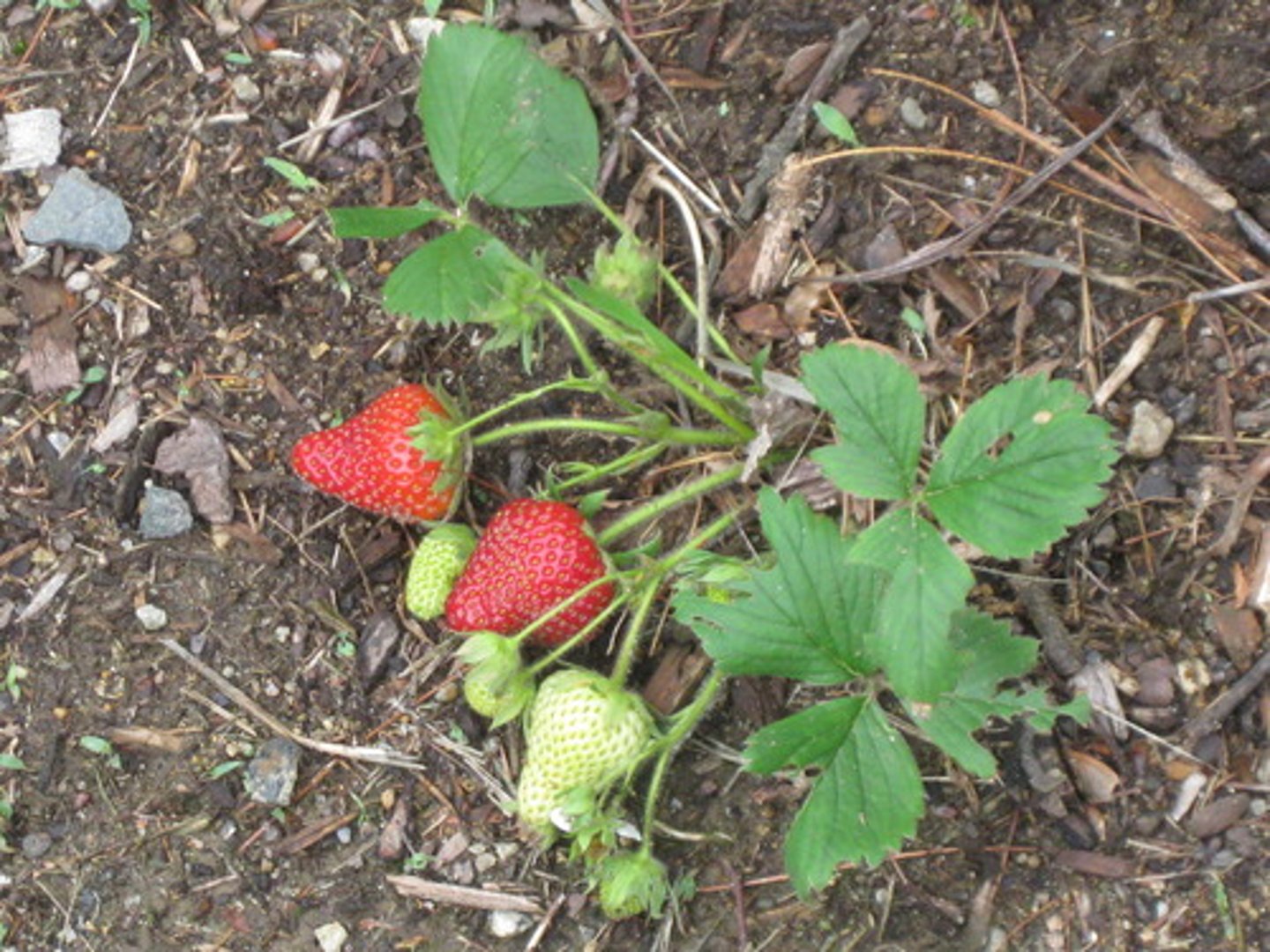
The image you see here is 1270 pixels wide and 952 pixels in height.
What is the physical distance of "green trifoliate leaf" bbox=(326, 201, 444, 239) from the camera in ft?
6.64

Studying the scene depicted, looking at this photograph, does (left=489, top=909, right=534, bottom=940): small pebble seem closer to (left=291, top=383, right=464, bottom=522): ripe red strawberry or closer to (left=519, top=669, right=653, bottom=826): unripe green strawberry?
(left=519, top=669, right=653, bottom=826): unripe green strawberry

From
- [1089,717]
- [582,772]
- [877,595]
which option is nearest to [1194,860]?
A: [1089,717]

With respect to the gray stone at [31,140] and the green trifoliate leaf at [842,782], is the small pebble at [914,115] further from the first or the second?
the gray stone at [31,140]

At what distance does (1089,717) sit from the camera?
6.74 ft

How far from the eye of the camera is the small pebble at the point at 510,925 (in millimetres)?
2221

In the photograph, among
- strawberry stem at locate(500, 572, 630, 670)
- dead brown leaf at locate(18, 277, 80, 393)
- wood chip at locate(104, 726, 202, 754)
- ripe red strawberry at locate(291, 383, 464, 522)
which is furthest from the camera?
dead brown leaf at locate(18, 277, 80, 393)

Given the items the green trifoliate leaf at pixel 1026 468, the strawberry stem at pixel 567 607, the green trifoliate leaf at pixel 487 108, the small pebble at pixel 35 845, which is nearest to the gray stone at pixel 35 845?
the small pebble at pixel 35 845

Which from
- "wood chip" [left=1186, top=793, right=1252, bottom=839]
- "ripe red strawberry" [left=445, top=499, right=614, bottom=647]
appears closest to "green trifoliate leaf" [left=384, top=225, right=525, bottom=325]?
"ripe red strawberry" [left=445, top=499, right=614, bottom=647]

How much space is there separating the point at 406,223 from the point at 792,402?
0.64 metres

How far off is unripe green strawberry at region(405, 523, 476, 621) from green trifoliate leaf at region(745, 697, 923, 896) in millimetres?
599

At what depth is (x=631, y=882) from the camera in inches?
81.7

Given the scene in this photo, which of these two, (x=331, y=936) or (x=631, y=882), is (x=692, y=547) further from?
(x=331, y=936)

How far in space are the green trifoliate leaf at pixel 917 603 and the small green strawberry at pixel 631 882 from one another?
53cm

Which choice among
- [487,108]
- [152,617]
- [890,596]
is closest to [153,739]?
[152,617]
